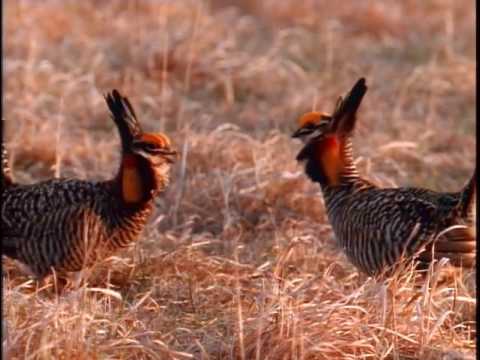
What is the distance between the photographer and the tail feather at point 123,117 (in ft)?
15.0

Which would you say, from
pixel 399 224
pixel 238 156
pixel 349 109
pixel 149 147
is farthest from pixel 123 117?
pixel 238 156

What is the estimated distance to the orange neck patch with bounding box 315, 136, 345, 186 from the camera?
4848mm

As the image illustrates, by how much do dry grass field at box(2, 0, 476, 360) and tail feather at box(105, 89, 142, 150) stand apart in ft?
1.53

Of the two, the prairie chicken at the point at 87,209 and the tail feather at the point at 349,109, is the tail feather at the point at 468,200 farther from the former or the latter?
the prairie chicken at the point at 87,209

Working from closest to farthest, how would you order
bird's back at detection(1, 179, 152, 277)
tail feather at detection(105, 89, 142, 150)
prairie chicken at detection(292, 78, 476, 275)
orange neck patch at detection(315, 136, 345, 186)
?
prairie chicken at detection(292, 78, 476, 275) → bird's back at detection(1, 179, 152, 277) → tail feather at detection(105, 89, 142, 150) → orange neck patch at detection(315, 136, 345, 186)

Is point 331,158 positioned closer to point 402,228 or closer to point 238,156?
point 402,228

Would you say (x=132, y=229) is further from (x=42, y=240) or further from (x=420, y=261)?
(x=420, y=261)

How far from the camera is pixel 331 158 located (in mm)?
4879

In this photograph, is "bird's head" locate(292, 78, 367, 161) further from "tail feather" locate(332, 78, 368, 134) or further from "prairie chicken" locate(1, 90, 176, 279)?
"prairie chicken" locate(1, 90, 176, 279)

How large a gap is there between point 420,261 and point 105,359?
4.53 ft

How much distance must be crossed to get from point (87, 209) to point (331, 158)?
105 centimetres

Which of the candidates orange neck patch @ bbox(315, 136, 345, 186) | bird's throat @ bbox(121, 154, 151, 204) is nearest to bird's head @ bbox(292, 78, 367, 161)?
orange neck patch @ bbox(315, 136, 345, 186)

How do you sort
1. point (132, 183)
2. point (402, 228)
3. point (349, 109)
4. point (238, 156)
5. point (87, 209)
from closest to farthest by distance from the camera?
1. point (402, 228)
2. point (87, 209)
3. point (132, 183)
4. point (349, 109)
5. point (238, 156)

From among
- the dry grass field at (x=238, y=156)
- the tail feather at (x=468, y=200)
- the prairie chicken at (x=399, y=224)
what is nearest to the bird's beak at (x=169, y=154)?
the dry grass field at (x=238, y=156)
